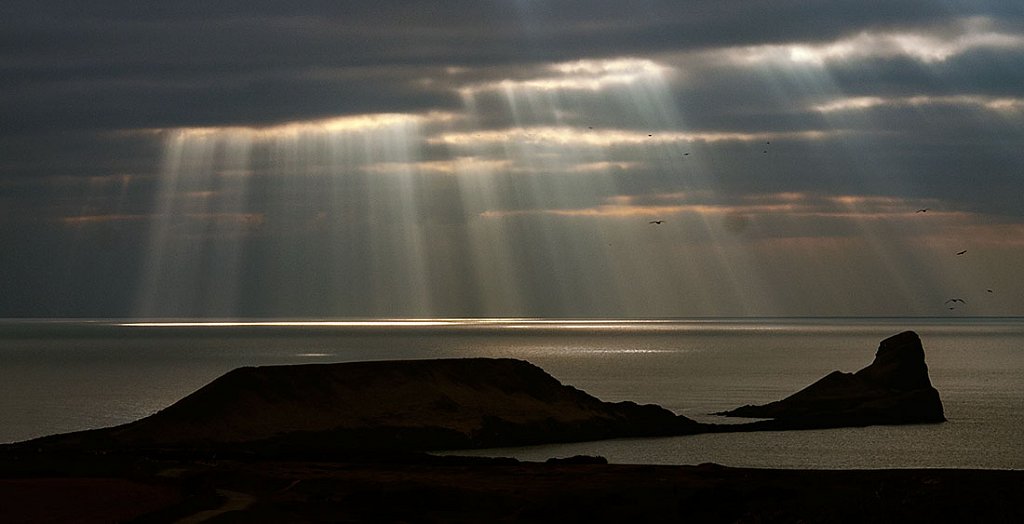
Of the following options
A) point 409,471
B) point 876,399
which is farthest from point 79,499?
point 876,399

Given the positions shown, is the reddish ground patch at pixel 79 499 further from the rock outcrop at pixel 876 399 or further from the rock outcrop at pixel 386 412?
the rock outcrop at pixel 876 399

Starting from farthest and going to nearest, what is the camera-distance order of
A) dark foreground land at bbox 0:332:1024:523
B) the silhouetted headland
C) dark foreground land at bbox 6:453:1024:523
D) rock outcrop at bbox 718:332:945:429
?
rock outcrop at bbox 718:332:945:429 → the silhouetted headland → dark foreground land at bbox 0:332:1024:523 → dark foreground land at bbox 6:453:1024:523

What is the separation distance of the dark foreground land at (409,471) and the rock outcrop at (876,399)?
9.64 metres

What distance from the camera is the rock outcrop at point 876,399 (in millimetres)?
109000

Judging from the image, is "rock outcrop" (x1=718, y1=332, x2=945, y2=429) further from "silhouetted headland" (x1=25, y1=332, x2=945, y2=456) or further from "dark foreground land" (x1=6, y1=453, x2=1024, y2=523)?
"dark foreground land" (x1=6, y1=453, x2=1024, y2=523)

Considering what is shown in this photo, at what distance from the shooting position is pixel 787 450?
295 feet

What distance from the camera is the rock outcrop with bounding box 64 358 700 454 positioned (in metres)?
78.9

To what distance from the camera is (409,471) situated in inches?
2281

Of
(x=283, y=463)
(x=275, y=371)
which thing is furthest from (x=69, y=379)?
(x=283, y=463)

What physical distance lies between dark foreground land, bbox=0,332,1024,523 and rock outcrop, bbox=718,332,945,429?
31.6ft

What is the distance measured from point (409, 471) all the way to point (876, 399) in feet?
209

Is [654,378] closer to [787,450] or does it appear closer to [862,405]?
[862,405]

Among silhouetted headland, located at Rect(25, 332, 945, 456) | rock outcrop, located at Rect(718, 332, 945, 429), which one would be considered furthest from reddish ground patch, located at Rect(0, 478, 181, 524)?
rock outcrop, located at Rect(718, 332, 945, 429)

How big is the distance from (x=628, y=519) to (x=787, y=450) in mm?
47489
